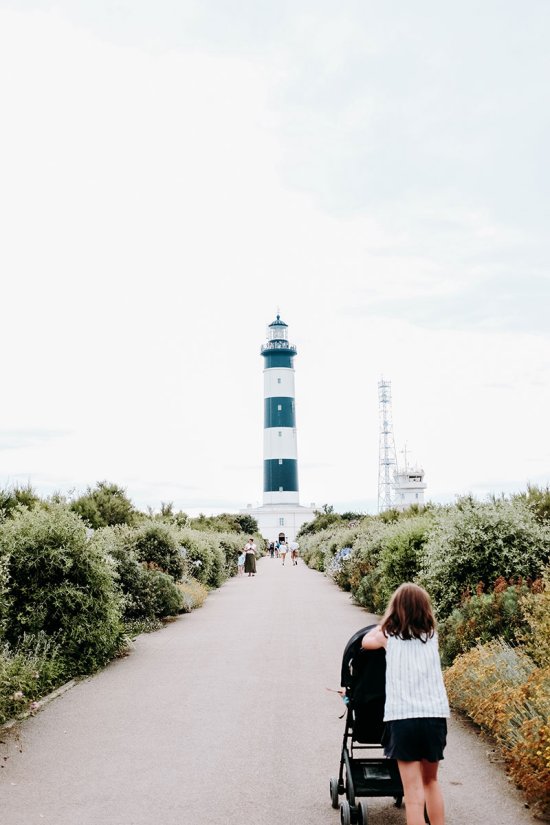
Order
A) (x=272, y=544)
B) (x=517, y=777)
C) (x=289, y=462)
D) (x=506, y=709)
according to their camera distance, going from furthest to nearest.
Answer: (x=289, y=462) → (x=272, y=544) → (x=506, y=709) → (x=517, y=777)

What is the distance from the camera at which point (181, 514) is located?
4903 cm

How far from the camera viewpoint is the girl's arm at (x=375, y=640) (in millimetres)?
5152

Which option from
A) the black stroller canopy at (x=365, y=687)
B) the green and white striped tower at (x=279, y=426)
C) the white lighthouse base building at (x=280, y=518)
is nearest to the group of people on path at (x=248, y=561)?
the black stroller canopy at (x=365, y=687)

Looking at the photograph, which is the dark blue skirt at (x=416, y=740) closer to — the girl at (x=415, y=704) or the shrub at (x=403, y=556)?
the girl at (x=415, y=704)

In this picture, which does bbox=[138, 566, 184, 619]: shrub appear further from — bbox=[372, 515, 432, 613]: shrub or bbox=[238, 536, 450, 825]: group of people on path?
bbox=[238, 536, 450, 825]: group of people on path

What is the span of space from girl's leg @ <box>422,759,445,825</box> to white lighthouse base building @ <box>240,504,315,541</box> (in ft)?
226

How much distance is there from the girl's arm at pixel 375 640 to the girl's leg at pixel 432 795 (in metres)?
0.74

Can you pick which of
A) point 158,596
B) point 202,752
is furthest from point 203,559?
point 202,752

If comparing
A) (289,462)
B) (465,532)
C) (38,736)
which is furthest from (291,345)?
(38,736)

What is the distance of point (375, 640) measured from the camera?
517 centimetres

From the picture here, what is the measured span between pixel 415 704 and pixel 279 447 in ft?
219

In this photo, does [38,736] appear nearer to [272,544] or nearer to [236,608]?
[236,608]

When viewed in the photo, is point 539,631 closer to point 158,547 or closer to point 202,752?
point 202,752

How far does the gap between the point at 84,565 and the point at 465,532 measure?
18.9ft
